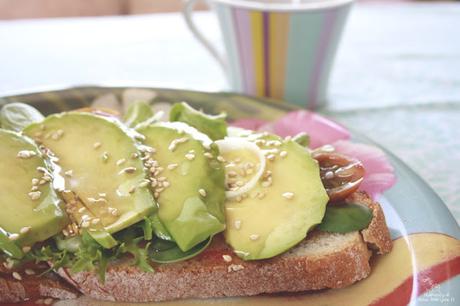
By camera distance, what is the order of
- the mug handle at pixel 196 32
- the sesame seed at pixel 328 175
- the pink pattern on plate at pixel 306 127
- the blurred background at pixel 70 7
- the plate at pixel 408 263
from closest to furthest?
1. the plate at pixel 408 263
2. the sesame seed at pixel 328 175
3. the pink pattern on plate at pixel 306 127
4. the mug handle at pixel 196 32
5. the blurred background at pixel 70 7

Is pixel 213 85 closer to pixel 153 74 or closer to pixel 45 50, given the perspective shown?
pixel 153 74

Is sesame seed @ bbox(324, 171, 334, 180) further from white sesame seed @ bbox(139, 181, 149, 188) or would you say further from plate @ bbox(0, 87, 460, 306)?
white sesame seed @ bbox(139, 181, 149, 188)

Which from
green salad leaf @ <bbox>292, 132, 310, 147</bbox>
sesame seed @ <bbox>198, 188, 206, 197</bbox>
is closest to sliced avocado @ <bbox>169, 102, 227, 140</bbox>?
green salad leaf @ <bbox>292, 132, 310, 147</bbox>

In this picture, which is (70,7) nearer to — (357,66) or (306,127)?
(357,66)

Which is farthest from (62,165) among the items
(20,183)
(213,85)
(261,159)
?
(213,85)

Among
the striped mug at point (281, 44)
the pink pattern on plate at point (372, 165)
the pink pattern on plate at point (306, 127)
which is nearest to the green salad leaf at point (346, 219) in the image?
the pink pattern on plate at point (372, 165)

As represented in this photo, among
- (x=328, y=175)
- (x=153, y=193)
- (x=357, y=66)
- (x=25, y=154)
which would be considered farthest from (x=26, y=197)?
(x=357, y=66)

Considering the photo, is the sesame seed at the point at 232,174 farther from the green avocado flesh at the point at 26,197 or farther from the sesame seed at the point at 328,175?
the green avocado flesh at the point at 26,197
